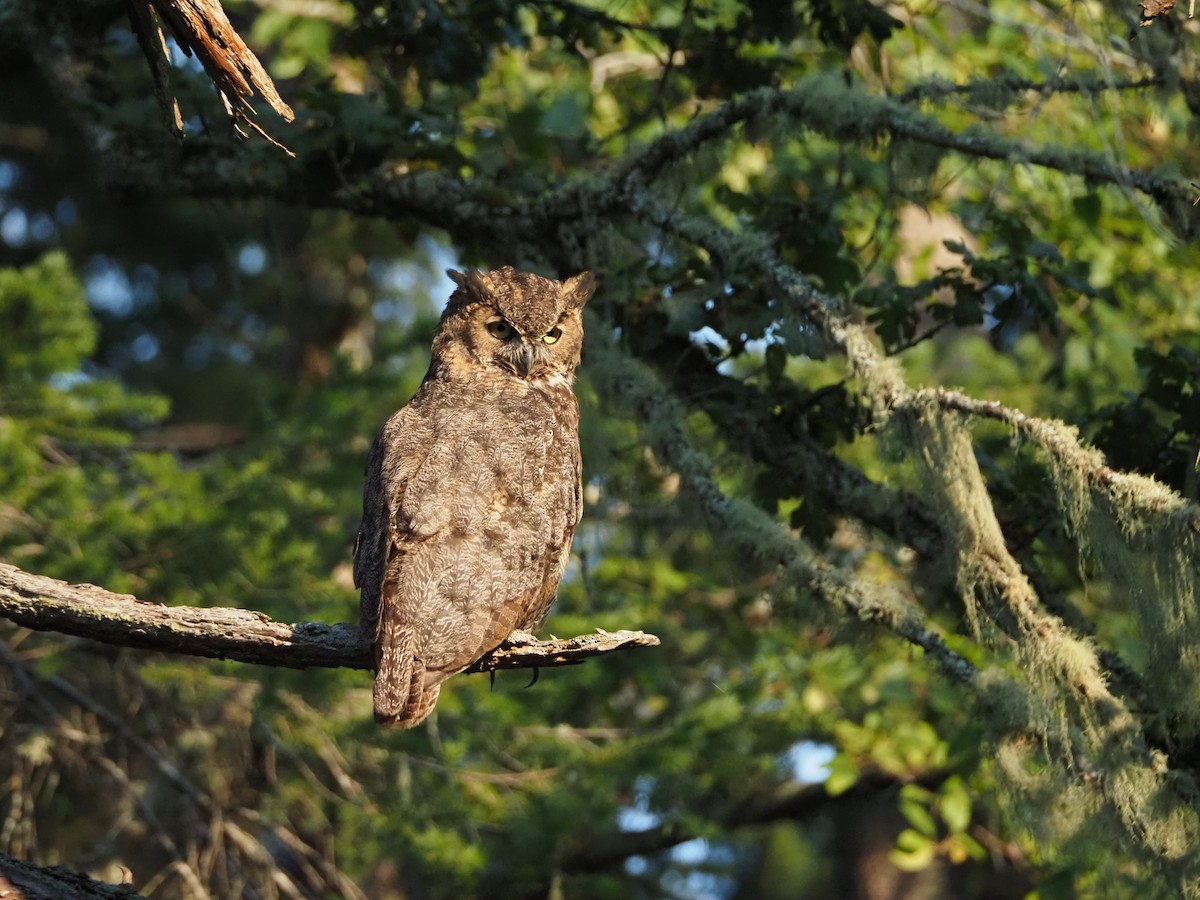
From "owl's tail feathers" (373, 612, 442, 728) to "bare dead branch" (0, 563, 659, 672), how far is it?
0.23 meters

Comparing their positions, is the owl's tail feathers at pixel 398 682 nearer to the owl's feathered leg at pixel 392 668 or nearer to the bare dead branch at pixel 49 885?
the owl's feathered leg at pixel 392 668

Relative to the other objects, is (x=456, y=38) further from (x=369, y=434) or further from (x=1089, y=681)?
(x=1089, y=681)

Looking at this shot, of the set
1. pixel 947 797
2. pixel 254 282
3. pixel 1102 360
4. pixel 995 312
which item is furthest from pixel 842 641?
pixel 254 282

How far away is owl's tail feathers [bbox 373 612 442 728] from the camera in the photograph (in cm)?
328

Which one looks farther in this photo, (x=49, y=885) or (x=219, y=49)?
(x=219, y=49)

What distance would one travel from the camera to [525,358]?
4246 mm

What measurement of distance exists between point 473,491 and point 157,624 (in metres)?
1.03

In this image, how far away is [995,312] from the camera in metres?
4.21

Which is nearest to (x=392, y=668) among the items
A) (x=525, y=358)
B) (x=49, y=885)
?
(x=49, y=885)

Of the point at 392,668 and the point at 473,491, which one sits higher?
the point at 473,491

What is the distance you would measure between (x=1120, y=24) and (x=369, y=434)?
4.19 m

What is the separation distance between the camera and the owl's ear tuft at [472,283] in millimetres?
4254

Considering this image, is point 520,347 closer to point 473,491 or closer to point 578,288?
point 578,288

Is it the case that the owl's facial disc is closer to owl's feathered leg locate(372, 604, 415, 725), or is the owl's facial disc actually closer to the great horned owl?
the great horned owl
